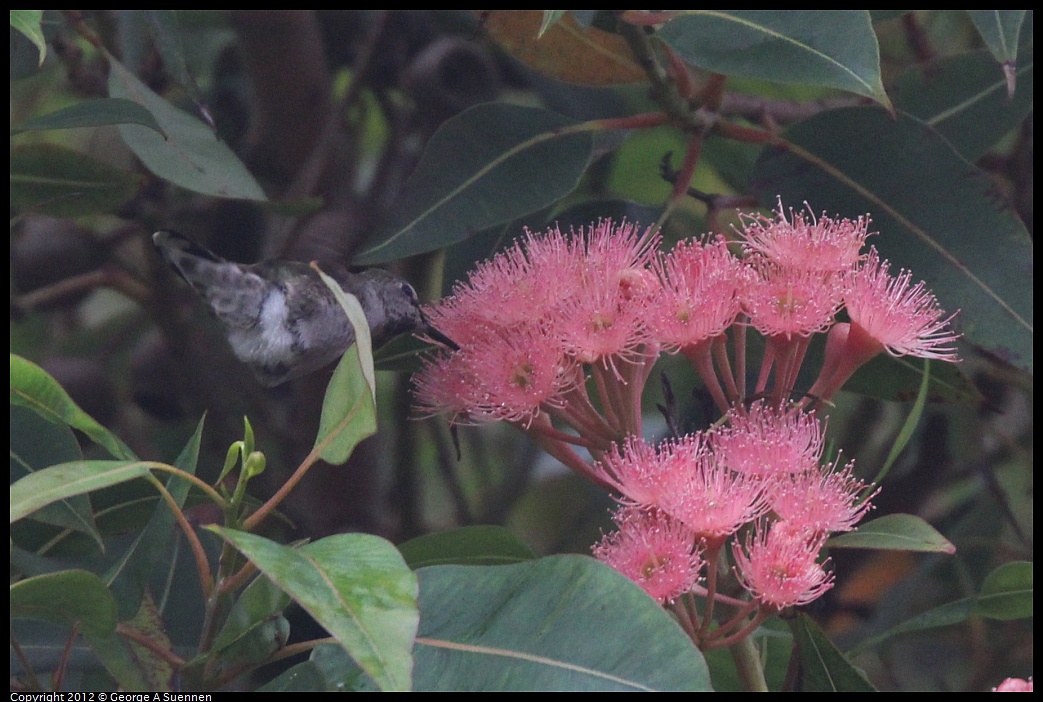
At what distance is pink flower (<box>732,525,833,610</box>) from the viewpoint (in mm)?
848

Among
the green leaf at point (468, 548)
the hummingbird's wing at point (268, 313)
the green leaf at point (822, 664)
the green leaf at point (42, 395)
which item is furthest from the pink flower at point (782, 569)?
the hummingbird's wing at point (268, 313)

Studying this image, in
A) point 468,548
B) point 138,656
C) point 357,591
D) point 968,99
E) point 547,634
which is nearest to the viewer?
point 357,591

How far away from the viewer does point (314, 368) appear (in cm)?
171

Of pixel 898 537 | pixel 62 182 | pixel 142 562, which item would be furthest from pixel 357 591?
pixel 62 182

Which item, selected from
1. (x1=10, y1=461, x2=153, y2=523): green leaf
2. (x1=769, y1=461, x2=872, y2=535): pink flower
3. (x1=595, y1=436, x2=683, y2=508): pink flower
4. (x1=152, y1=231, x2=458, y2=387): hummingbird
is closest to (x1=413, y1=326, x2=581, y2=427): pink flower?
(x1=595, y1=436, x2=683, y2=508): pink flower

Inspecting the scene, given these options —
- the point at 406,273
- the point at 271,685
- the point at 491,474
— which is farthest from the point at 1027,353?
the point at 491,474

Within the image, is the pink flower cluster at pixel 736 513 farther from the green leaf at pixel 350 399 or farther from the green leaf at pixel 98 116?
the green leaf at pixel 98 116

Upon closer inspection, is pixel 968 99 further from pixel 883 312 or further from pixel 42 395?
pixel 42 395

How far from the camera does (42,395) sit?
2.94 ft

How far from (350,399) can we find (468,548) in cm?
33

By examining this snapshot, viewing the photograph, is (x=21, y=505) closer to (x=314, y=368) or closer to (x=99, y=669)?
(x=99, y=669)

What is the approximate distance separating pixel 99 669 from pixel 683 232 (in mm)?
1183

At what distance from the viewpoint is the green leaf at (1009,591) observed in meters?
1.03

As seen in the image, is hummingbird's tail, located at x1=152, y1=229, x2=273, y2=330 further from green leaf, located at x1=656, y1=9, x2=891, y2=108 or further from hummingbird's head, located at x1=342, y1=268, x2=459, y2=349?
green leaf, located at x1=656, y1=9, x2=891, y2=108
